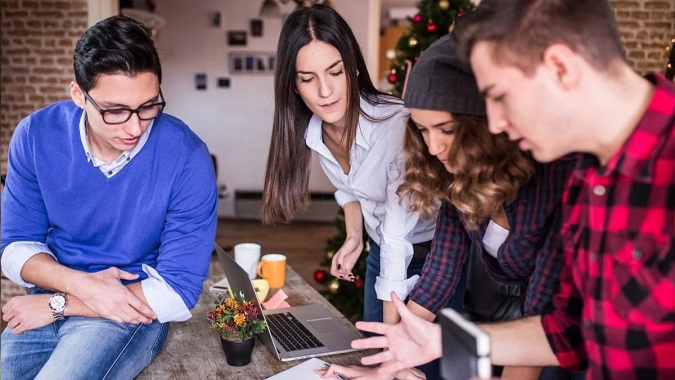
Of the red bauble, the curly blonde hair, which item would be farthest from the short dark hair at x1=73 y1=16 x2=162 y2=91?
the red bauble

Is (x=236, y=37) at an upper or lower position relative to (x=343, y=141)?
upper

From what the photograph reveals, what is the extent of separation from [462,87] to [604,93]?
0.35 m

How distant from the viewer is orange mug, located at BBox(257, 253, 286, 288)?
6.96 feet

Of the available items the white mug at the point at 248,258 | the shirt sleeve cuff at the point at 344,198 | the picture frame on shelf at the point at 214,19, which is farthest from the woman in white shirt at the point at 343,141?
the picture frame on shelf at the point at 214,19

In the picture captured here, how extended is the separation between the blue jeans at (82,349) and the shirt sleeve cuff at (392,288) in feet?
1.91

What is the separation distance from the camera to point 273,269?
2.12m

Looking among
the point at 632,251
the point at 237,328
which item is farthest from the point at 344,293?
the point at 632,251

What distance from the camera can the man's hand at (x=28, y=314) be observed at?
155cm

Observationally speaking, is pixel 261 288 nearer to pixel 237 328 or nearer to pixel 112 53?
pixel 237 328

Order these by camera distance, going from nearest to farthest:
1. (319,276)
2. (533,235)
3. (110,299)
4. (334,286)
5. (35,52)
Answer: (533,235) → (110,299) → (334,286) → (319,276) → (35,52)

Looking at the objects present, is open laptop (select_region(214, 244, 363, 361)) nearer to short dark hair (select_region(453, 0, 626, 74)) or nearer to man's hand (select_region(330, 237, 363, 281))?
man's hand (select_region(330, 237, 363, 281))

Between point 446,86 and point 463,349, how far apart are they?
0.61 m

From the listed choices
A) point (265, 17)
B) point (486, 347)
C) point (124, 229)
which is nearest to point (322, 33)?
point (124, 229)

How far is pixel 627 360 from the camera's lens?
102 cm
